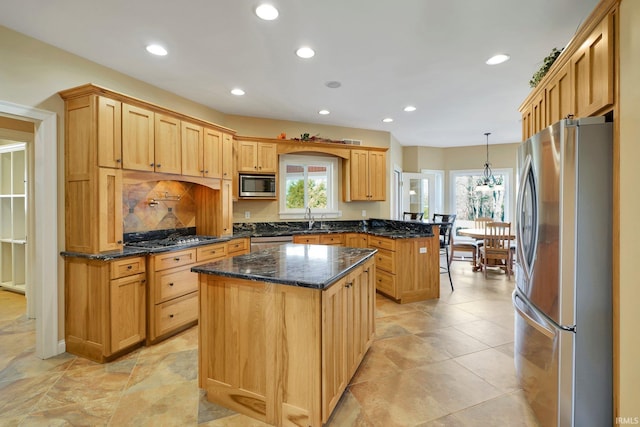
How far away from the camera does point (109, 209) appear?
Answer: 8.84 ft

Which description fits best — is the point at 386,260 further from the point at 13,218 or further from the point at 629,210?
the point at 13,218

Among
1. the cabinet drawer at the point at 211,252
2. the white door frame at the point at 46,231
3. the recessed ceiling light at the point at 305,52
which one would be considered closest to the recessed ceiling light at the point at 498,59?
the recessed ceiling light at the point at 305,52

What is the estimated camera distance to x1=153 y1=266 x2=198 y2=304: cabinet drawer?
2912 millimetres

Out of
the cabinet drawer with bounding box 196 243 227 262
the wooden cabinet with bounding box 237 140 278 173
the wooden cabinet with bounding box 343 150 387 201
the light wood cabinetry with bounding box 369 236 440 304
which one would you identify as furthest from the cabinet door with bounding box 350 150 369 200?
the cabinet drawer with bounding box 196 243 227 262

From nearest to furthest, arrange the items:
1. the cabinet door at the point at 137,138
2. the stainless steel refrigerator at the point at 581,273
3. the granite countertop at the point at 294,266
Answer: the stainless steel refrigerator at the point at 581,273 < the granite countertop at the point at 294,266 < the cabinet door at the point at 137,138

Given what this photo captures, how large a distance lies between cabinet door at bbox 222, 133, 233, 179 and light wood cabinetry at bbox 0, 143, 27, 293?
3.05 metres

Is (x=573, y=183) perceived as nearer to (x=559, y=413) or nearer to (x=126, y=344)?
(x=559, y=413)

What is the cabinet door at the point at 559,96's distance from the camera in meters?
1.91

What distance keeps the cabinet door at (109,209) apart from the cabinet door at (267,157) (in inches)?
85.0

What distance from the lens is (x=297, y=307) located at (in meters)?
1.69

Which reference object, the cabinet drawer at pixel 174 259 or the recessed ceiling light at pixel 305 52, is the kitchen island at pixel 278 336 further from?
the recessed ceiling light at pixel 305 52

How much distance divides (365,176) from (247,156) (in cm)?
214

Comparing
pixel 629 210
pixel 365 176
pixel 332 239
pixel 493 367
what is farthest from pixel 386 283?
pixel 629 210

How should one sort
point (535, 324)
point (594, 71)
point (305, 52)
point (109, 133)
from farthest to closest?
A: point (305, 52)
point (109, 133)
point (535, 324)
point (594, 71)
